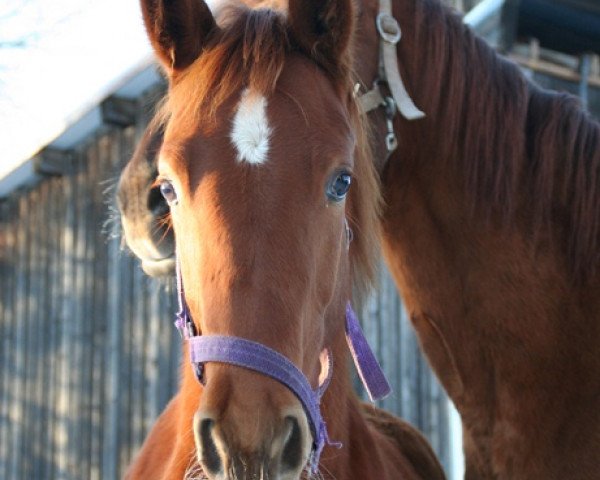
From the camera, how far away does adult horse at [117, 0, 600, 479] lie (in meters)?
2.79

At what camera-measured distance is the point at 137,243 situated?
2871 millimetres

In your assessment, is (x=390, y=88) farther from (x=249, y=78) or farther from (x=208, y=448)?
(x=208, y=448)

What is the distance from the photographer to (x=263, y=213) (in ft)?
6.64

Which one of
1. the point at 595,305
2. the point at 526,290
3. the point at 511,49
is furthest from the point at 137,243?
the point at 511,49

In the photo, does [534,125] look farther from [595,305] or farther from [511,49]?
[511,49]

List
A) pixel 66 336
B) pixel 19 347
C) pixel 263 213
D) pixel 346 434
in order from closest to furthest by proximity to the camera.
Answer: pixel 263 213 < pixel 346 434 < pixel 66 336 < pixel 19 347

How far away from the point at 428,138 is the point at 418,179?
0.13 m

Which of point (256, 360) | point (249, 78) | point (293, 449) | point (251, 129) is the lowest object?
point (293, 449)

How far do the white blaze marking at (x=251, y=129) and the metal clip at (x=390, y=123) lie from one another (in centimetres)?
73

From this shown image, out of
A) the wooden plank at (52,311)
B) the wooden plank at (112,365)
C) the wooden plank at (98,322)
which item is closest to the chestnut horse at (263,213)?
the wooden plank at (112,365)

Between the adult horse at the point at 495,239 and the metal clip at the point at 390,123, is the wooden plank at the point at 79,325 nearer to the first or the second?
the adult horse at the point at 495,239

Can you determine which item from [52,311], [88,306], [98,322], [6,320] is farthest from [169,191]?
[6,320]

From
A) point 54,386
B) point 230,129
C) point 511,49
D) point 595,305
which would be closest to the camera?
point 230,129

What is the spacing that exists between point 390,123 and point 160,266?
848 mm
